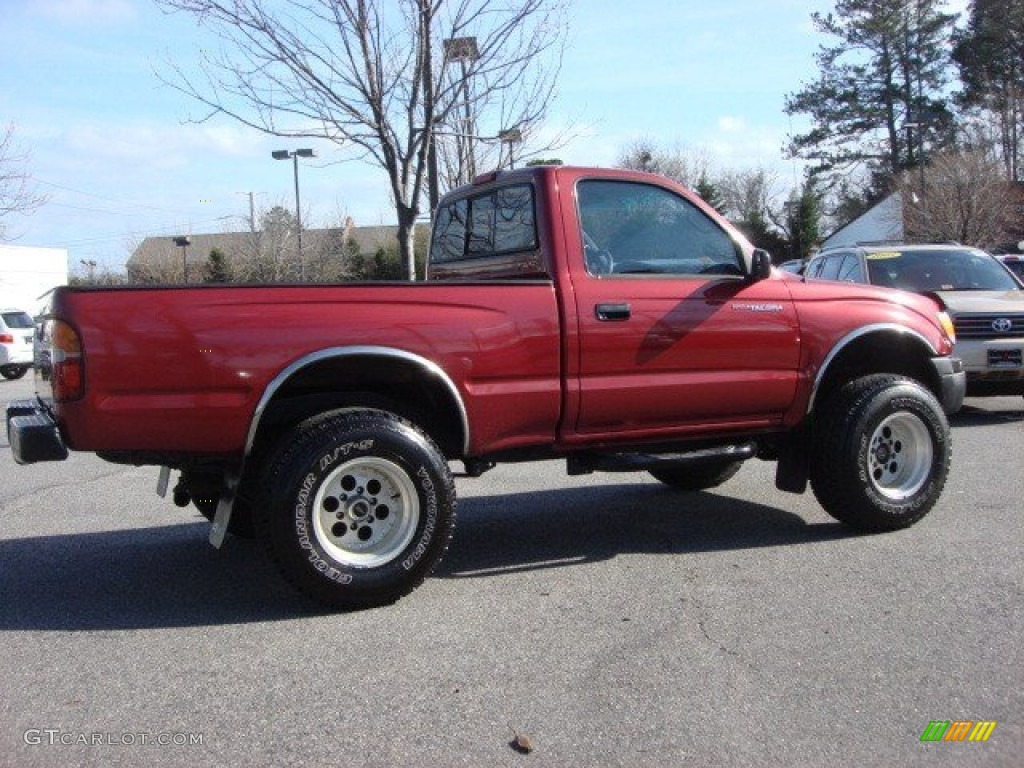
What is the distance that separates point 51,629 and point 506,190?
3.18 meters

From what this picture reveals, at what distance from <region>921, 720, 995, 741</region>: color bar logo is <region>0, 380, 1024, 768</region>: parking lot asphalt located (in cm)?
3

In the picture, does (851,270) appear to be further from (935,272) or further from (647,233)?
(647,233)

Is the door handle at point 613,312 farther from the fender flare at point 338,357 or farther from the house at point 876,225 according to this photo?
the house at point 876,225

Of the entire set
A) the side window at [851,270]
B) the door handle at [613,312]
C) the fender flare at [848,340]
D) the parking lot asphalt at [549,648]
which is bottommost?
the parking lot asphalt at [549,648]

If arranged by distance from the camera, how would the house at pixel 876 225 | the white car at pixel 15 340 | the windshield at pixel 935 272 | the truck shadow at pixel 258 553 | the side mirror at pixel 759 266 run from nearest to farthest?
the truck shadow at pixel 258 553 < the side mirror at pixel 759 266 < the windshield at pixel 935 272 < the white car at pixel 15 340 < the house at pixel 876 225

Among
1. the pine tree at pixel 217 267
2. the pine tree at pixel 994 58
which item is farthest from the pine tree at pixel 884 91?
the pine tree at pixel 217 267

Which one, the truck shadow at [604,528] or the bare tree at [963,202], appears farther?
the bare tree at [963,202]

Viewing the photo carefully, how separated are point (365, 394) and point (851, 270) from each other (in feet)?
25.7

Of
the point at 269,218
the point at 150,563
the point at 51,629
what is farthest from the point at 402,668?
the point at 269,218

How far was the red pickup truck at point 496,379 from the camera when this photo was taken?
4.31 m

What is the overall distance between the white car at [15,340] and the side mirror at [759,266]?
63.9ft

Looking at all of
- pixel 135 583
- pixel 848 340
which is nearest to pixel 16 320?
pixel 135 583

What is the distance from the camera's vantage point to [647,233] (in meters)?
5.38

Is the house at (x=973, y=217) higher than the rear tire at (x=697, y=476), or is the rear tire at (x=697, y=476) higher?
the house at (x=973, y=217)
